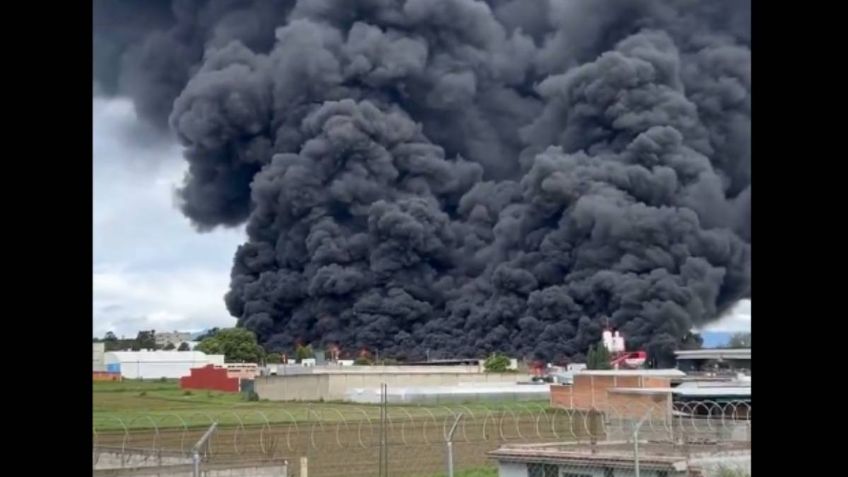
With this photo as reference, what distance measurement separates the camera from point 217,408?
386 inches

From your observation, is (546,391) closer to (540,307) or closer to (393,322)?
(540,307)

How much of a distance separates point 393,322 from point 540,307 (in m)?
2.44

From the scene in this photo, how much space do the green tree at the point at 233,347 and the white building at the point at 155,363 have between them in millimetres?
479

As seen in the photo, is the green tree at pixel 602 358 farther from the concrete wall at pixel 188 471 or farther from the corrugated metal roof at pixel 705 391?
the concrete wall at pixel 188 471

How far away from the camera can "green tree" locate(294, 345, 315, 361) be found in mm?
16188

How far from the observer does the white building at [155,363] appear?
37.8 ft

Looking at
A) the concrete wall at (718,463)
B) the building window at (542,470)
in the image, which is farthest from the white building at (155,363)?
the concrete wall at (718,463)

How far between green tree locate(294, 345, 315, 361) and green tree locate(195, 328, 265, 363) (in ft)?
3.11

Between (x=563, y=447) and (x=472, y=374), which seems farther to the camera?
(x=472, y=374)

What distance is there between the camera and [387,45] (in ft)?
61.6

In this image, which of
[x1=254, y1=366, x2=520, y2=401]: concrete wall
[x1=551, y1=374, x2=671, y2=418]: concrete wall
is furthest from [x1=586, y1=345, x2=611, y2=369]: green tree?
[x1=551, y1=374, x2=671, y2=418]: concrete wall

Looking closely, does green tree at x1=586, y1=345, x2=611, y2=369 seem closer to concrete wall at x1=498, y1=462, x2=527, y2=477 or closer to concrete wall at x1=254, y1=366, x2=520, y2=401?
concrete wall at x1=254, y1=366, x2=520, y2=401
